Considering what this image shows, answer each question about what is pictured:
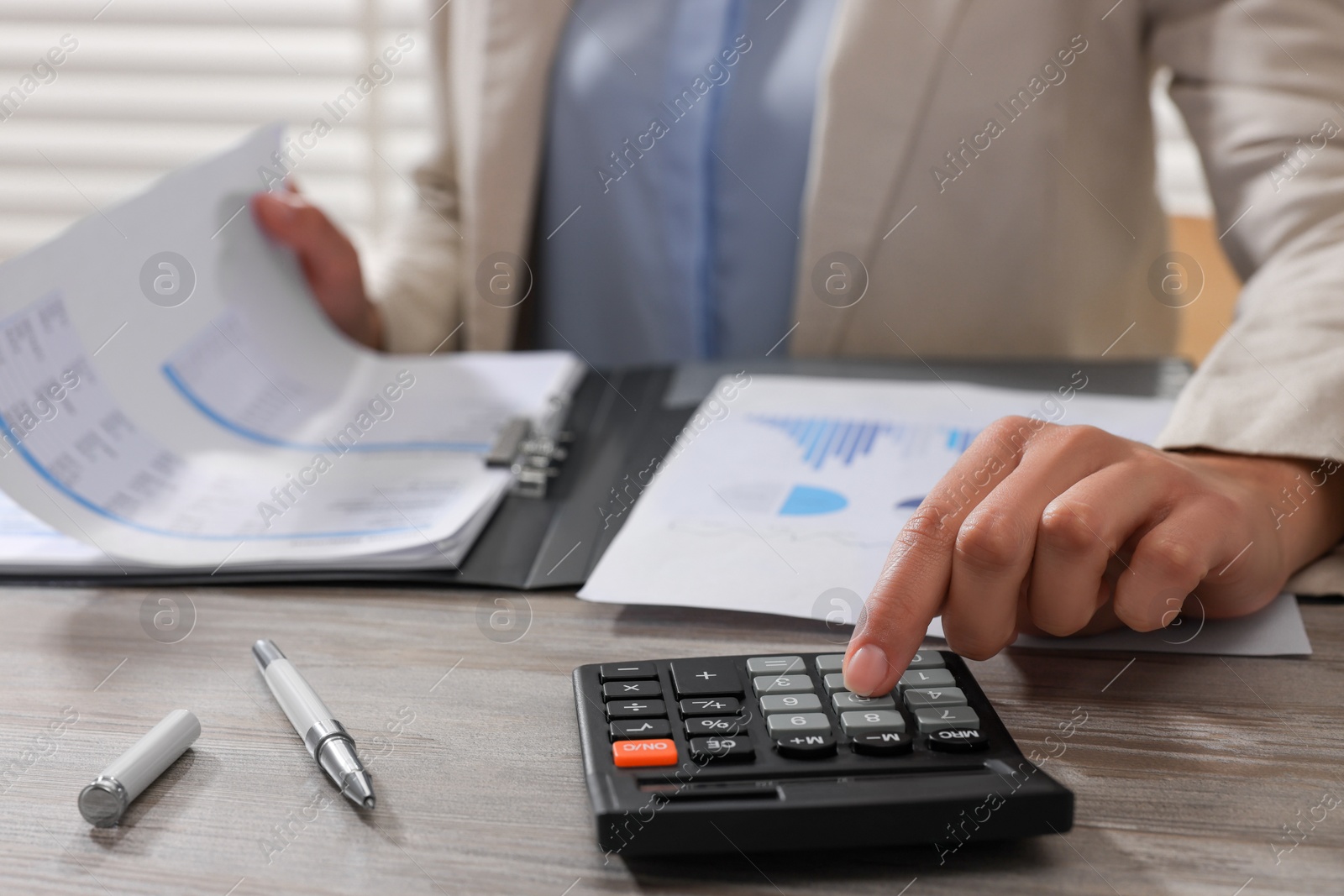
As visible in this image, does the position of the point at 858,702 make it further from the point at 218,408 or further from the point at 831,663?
the point at 218,408

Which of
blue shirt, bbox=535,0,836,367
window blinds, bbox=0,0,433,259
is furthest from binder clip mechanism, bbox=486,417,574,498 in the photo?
window blinds, bbox=0,0,433,259

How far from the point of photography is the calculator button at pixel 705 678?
34 centimetres

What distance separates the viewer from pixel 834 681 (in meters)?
0.35

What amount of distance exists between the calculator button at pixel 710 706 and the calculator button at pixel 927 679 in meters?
0.06

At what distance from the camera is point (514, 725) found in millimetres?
356

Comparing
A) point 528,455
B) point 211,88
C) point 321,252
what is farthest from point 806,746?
point 211,88

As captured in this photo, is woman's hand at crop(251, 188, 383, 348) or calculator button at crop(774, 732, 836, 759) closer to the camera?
calculator button at crop(774, 732, 836, 759)

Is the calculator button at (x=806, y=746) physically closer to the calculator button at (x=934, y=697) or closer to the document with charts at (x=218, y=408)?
the calculator button at (x=934, y=697)

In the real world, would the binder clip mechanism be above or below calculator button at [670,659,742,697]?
below

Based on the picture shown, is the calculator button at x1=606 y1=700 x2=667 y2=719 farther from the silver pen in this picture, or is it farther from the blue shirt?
the blue shirt

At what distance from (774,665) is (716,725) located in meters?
0.04

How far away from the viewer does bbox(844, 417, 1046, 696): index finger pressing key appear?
1.10 feet

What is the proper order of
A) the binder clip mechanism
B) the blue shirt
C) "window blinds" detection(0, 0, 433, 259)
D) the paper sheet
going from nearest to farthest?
the paper sheet, the binder clip mechanism, the blue shirt, "window blinds" detection(0, 0, 433, 259)

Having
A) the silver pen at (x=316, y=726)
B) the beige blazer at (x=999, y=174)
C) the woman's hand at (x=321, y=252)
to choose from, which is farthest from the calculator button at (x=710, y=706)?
the woman's hand at (x=321, y=252)
